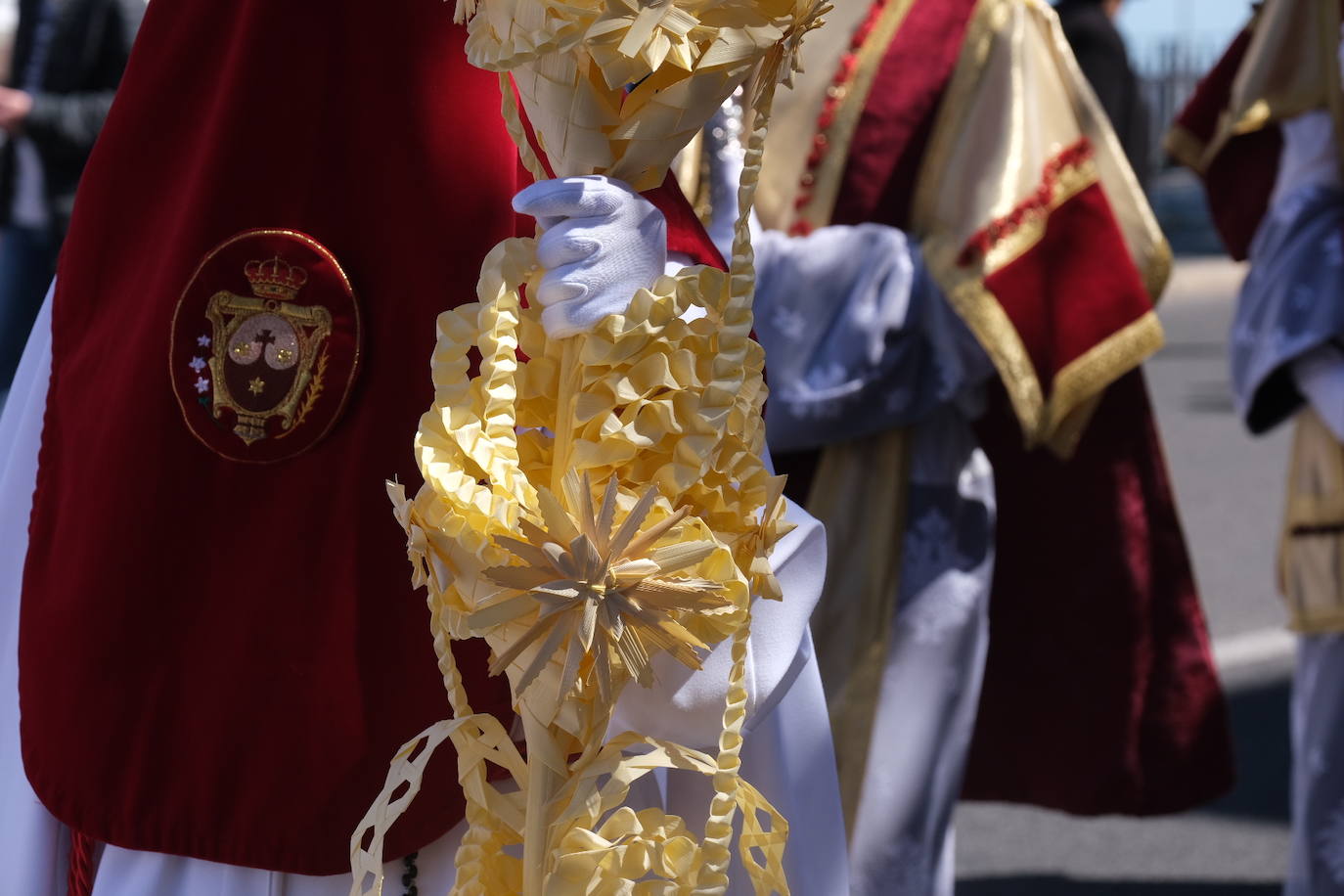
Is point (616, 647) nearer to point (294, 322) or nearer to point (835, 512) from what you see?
point (294, 322)

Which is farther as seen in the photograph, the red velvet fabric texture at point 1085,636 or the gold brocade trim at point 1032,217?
the red velvet fabric texture at point 1085,636

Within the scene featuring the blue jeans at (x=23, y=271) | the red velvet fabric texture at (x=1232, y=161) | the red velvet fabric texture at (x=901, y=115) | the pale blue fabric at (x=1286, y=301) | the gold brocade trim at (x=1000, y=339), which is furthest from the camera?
the blue jeans at (x=23, y=271)

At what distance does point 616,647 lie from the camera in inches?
47.1

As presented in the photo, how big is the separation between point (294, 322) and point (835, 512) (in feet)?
4.71

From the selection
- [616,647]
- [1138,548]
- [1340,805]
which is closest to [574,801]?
[616,647]

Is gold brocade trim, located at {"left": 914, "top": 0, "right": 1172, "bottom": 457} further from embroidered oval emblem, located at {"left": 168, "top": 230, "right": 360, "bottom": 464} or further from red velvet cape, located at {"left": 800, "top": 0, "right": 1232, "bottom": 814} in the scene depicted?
embroidered oval emblem, located at {"left": 168, "top": 230, "right": 360, "bottom": 464}

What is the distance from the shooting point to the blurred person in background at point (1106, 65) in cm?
459

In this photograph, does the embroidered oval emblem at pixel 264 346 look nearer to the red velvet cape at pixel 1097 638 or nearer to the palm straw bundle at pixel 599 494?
the palm straw bundle at pixel 599 494

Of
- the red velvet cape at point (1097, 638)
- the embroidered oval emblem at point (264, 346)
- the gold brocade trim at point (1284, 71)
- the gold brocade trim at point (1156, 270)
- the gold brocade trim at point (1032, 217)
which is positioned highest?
the embroidered oval emblem at point (264, 346)

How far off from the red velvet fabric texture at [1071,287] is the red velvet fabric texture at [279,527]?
1342 millimetres

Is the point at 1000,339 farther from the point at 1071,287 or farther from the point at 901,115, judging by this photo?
the point at 901,115

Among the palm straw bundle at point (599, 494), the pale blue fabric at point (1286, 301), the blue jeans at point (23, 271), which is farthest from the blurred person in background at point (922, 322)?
the blue jeans at point (23, 271)

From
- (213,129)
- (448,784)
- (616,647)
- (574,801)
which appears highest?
(213,129)

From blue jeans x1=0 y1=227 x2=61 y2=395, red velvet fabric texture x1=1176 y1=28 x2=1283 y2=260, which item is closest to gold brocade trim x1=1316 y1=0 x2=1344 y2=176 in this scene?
red velvet fabric texture x1=1176 y1=28 x2=1283 y2=260
